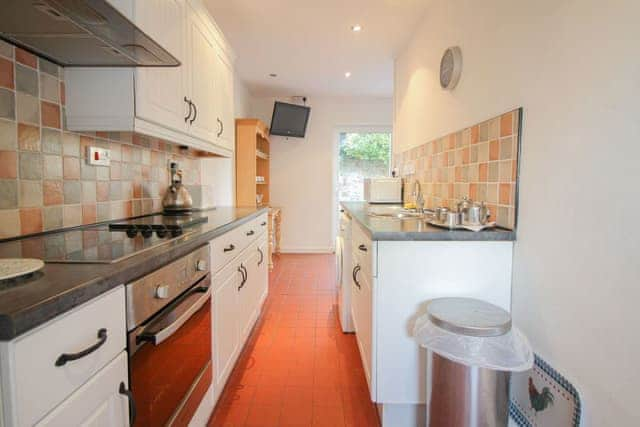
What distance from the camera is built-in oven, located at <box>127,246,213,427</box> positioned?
35.1 inches

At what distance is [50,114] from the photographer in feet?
4.37

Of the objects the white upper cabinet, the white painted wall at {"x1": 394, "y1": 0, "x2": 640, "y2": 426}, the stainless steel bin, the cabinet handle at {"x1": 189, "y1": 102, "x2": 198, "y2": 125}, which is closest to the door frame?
the white upper cabinet

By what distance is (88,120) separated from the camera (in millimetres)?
1397

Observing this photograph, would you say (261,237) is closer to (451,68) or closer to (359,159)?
(451,68)

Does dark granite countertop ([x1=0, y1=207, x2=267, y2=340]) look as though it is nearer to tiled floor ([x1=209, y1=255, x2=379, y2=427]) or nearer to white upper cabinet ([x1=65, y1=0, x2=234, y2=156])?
white upper cabinet ([x1=65, y1=0, x2=234, y2=156])

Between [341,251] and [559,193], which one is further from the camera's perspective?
[341,251]

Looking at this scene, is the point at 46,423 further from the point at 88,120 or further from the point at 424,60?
the point at 424,60

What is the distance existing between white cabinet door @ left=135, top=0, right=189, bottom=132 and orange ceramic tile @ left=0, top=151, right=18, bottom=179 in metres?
0.44

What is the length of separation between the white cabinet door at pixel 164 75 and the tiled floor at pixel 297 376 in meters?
1.41

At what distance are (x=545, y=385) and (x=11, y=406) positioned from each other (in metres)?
1.43

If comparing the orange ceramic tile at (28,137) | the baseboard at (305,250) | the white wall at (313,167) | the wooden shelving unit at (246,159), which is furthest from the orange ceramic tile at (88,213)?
the baseboard at (305,250)

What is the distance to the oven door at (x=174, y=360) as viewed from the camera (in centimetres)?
90

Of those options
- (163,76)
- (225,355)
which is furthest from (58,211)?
(225,355)

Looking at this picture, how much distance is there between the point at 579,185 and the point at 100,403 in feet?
4.55
